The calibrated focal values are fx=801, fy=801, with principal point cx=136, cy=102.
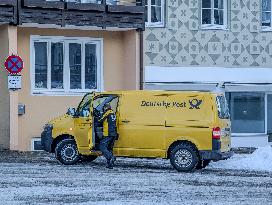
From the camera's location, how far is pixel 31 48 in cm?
2889

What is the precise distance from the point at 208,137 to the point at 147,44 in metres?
10.8

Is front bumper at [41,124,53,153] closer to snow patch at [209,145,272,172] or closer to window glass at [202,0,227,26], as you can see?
snow patch at [209,145,272,172]

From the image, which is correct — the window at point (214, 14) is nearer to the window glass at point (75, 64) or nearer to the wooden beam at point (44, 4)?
the window glass at point (75, 64)

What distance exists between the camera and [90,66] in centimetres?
3012

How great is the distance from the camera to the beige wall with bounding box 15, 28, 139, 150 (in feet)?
94.1

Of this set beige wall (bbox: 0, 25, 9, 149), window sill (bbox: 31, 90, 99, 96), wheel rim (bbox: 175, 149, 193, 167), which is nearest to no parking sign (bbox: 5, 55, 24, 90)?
beige wall (bbox: 0, 25, 9, 149)

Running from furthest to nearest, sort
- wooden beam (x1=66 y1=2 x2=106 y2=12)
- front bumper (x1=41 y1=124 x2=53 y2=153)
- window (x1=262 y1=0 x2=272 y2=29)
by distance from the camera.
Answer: window (x1=262 y1=0 x2=272 y2=29) < wooden beam (x1=66 y1=2 x2=106 y2=12) < front bumper (x1=41 y1=124 x2=53 y2=153)

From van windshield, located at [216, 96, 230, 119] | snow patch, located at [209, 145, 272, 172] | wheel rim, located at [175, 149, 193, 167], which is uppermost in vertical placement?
van windshield, located at [216, 96, 230, 119]

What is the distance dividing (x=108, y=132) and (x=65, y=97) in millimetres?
8726

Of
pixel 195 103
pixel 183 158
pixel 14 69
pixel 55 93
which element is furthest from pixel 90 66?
pixel 183 158

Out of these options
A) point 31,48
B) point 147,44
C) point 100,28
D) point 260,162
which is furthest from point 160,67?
point 260,162

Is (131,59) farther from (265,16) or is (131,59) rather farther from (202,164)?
(202,164)

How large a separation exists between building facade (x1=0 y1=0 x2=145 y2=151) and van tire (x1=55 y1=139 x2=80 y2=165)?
221 inches

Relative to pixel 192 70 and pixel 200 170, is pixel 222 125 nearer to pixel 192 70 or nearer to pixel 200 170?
pixel 200 170
